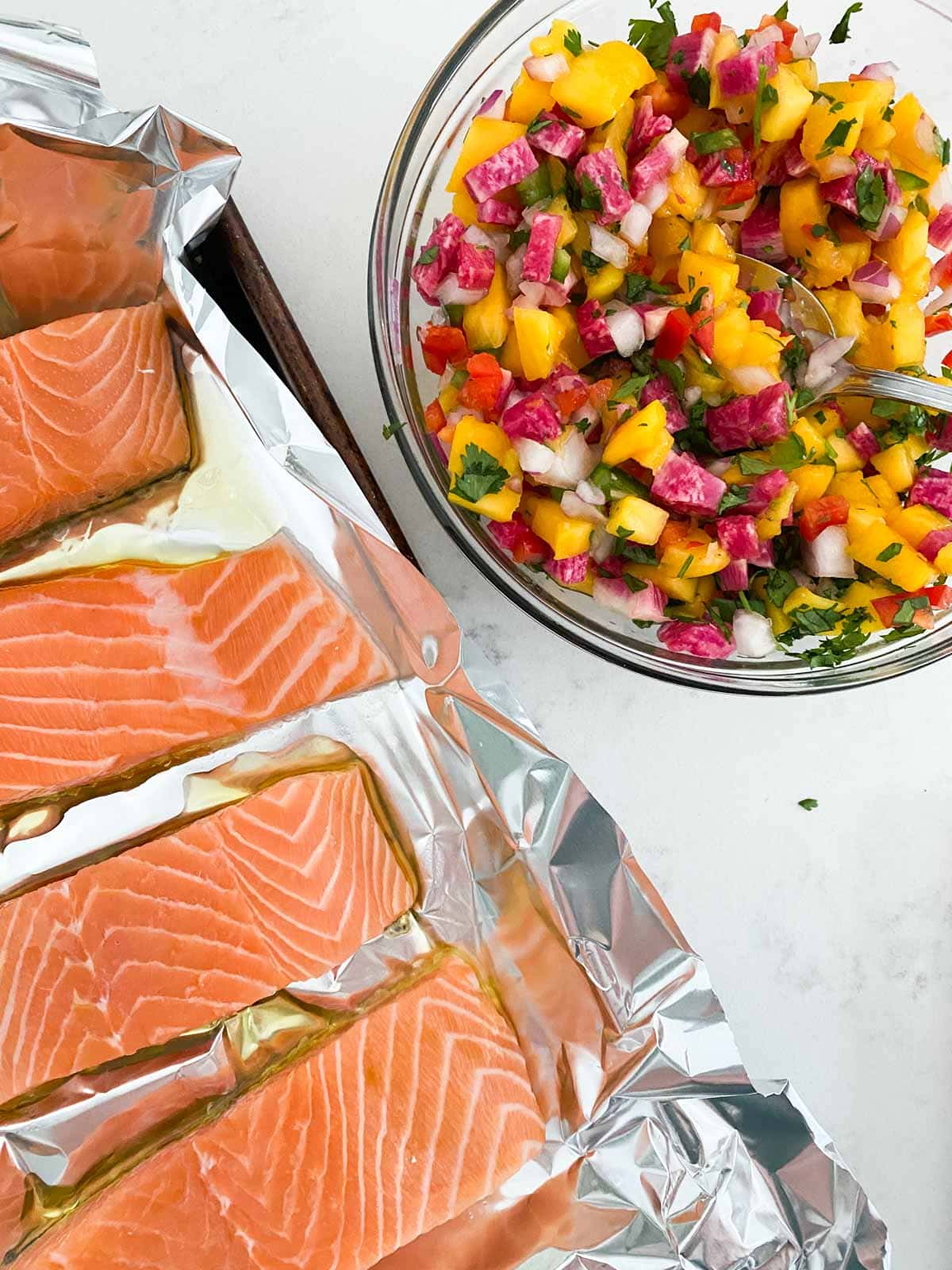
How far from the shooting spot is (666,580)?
1.50 meters

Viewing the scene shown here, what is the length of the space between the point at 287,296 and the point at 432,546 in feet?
1.55

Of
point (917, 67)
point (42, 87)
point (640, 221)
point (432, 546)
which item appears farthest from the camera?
point (432, 546)

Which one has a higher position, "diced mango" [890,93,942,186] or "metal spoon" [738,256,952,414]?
"diced mango" [890,93,942,186]

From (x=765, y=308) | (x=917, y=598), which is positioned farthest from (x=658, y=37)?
(x=917, y=598)

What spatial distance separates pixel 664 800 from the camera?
1.90m

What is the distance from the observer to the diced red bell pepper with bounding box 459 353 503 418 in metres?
1.42

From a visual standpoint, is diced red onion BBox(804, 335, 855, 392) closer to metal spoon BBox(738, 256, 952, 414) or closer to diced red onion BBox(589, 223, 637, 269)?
metal spoon BBox(738, 256, 952, 414)

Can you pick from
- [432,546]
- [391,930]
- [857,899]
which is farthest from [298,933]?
[857,899]

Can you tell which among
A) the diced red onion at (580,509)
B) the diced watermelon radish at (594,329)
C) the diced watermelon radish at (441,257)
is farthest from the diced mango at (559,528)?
the diced watermelon radish at (441,257)

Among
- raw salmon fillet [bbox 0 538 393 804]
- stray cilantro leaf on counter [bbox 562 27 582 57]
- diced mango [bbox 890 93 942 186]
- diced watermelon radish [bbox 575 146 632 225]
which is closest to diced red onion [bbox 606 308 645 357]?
diced watermelon radish [bbox 575 146 632 225]

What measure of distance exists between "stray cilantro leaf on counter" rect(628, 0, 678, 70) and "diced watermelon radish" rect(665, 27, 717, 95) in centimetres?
2

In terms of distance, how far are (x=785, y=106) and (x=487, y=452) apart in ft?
1.88

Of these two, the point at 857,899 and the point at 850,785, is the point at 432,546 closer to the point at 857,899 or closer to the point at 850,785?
the point at 850,785

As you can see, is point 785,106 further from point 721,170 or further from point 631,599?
point 631,599
